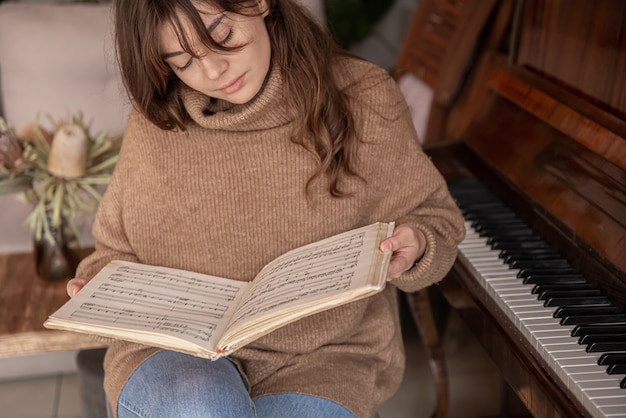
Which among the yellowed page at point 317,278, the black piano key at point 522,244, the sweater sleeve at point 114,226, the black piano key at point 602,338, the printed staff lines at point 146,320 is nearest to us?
the yellowed page at point 317,278

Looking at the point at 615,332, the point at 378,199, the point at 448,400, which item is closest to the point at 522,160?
the point at 378,199

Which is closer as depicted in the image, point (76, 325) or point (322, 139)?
point (76, 325)

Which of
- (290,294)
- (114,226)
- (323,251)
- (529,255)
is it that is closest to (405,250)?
(323,251)

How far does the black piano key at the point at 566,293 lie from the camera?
1.37 m

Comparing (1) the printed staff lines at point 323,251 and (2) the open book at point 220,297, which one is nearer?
(2) the open book at point 220,297

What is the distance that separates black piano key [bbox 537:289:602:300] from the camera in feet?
4.51

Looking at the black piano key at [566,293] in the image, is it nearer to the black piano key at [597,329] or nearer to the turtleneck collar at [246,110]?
the black piano key at [597,329]

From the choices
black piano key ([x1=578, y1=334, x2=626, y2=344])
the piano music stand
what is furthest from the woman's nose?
the piano music stand

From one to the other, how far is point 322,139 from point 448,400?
3.38 feet

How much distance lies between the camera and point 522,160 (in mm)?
1748

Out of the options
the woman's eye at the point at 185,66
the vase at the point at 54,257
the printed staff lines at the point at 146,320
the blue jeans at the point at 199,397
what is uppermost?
the woman's eye at the point at 185,66

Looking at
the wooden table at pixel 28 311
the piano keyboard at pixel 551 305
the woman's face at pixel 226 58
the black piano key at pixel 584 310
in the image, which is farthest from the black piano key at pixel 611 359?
the wooden table at pixel 28 311

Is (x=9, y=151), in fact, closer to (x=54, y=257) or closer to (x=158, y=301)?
(x=54, y=257)

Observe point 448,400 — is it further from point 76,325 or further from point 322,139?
point 76,325
